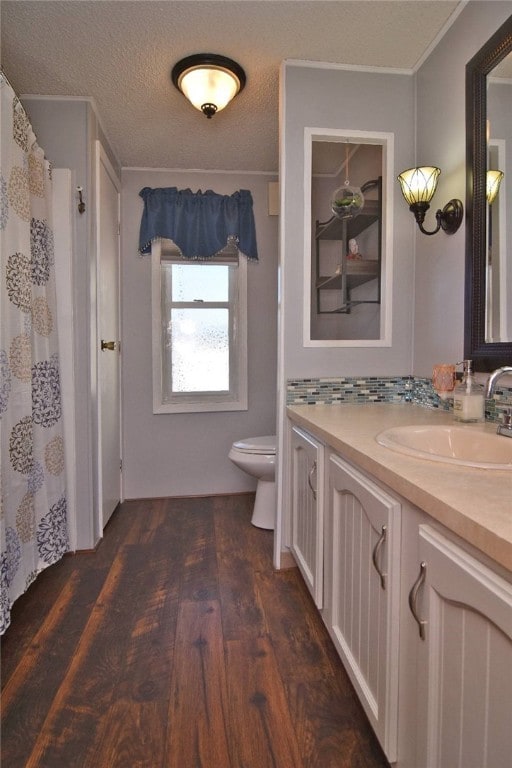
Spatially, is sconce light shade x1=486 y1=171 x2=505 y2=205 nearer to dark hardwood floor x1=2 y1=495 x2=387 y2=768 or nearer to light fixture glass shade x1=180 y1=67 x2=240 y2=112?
light fixture glass shade x1=180 y1=67 x2=240 y2=112

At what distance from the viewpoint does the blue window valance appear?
292cm

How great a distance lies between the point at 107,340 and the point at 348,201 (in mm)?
1582

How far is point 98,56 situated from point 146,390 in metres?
1.89

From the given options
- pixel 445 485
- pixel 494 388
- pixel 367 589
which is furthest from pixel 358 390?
pixel 445 485

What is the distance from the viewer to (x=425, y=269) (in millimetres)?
1887

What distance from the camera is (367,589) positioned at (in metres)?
1.05

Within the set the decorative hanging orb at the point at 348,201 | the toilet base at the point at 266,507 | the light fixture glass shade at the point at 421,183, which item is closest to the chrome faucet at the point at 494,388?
the light fixture glass shade at the point at 421,183

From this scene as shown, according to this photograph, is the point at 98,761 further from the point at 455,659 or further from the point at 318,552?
the point at 455,659

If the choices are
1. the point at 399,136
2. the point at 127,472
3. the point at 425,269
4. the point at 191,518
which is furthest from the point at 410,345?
the point at 127,472

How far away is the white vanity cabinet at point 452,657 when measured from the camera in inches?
23.4

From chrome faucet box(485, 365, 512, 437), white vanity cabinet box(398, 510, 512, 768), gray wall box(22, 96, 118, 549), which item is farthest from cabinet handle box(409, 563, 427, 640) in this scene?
gray wall box(22, 96, 118, 549)

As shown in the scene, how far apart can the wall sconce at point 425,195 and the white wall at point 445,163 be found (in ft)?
0.14

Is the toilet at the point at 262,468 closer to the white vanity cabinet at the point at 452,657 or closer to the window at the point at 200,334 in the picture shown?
the window at the point at 200,334

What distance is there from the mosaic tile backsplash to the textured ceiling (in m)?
1.41
